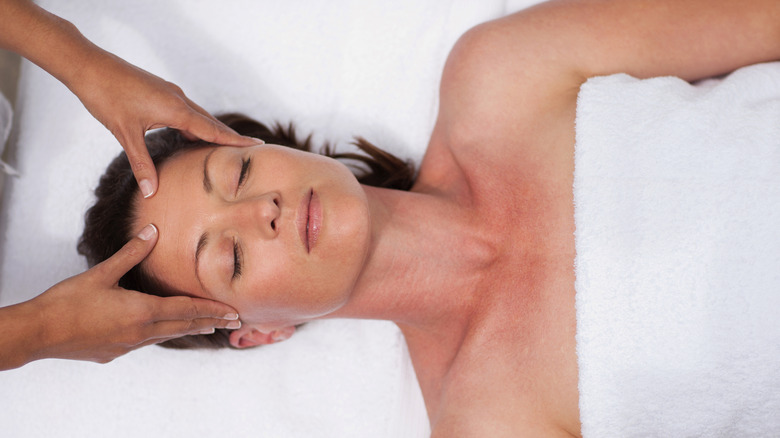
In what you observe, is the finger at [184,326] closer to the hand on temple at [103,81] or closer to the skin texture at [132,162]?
the skin texture at [132,162]

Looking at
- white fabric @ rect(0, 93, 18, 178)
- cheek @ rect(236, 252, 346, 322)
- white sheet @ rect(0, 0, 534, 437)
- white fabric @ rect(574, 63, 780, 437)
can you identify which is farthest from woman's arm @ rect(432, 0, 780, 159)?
white fabric @ rect(0, 93, 18, 178)

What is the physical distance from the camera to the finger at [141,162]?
1.24 m

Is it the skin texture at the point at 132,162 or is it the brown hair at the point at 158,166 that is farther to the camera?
the brown hair at the point at 158,166

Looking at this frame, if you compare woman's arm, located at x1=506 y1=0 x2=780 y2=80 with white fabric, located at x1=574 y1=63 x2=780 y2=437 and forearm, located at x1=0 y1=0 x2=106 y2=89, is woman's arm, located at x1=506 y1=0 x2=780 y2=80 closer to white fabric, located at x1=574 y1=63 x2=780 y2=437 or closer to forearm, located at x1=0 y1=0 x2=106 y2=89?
white fabric, located at x1=574 y1=63 x2=780 y2=437

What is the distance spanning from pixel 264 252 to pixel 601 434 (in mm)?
772

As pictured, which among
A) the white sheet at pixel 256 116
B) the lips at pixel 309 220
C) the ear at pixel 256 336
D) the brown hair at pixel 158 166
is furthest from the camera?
the white sheet at pixel 256 116

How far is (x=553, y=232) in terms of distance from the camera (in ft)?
4.36

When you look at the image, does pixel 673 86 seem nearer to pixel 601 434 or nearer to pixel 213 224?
pixel 601 434

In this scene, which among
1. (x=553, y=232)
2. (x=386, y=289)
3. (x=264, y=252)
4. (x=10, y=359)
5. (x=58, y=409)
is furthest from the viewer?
(x=58, y=409)

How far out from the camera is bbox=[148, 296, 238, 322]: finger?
121 centimetres

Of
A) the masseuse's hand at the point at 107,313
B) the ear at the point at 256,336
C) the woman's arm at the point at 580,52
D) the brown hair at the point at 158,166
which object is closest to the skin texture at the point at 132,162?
the masseuse's hand at the point at 107,313

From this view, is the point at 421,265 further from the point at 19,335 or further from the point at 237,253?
the point at 19,335

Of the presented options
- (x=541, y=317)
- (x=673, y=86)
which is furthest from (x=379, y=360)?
(x=673, y=86)

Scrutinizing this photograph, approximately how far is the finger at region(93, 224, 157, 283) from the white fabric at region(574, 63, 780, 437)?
891 mm
